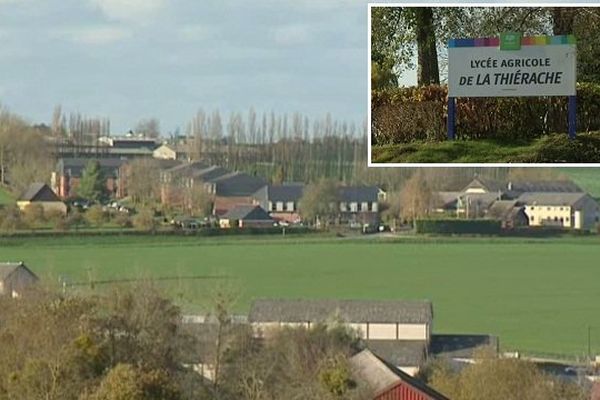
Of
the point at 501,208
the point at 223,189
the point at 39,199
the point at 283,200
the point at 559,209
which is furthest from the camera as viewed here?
the point at 283,200

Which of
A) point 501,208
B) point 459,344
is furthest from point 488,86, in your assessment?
point 501,208

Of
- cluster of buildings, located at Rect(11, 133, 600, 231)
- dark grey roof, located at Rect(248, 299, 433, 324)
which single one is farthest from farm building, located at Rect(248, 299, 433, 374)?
cluster of buildings, located at Rect(11, 133, 600, 231)

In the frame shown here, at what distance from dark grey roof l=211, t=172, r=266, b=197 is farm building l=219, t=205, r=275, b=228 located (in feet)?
1.18

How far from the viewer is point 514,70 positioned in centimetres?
843

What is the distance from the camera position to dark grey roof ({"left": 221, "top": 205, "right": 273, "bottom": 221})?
27.2m

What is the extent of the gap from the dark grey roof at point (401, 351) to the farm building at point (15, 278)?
389 centimetres

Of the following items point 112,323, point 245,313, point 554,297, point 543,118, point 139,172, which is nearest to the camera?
point 543,118

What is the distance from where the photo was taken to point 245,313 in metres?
21.0

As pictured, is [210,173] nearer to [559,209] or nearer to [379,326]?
[559,209]

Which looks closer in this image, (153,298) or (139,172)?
(153,298)

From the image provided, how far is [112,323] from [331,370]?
6.03 feet

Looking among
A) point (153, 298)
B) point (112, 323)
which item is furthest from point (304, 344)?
point (112, 323)

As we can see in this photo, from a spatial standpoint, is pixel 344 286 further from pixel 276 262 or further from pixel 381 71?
pixel 381 71

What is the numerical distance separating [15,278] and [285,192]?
783 centimetres
